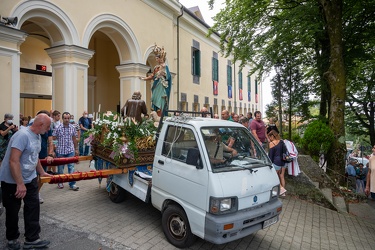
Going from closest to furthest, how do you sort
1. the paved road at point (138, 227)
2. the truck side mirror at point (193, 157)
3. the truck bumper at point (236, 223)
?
the truck bumper at point (236, 223), the truck side mirror at point (193, 157), the paved road at point (138, 227)

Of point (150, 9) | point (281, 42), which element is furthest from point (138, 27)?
point (281, 42)

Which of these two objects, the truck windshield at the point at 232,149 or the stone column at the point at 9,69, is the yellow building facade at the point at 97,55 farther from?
the truck windshield at the point at 232,149

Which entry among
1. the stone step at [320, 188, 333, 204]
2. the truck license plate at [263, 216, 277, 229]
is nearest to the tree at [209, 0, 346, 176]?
the stone step at [320, 188, 333, 204]

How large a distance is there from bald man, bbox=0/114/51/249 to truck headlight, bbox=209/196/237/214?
2264mm

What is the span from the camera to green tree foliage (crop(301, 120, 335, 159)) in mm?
8180

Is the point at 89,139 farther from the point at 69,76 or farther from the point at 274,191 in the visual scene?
the point at 69,76

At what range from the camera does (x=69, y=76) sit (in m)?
10.5

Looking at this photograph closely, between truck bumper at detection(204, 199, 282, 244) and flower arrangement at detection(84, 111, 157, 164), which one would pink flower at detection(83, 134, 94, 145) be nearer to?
flower arrangement at detection(84, 111, 157, 164)

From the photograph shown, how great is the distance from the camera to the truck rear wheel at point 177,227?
3529 mm

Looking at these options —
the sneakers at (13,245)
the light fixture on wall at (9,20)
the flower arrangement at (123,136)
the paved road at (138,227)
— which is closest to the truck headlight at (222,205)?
the paved road at (138,227)

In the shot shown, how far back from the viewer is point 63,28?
10.3 metres

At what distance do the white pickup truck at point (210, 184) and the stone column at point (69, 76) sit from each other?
25.1 feet

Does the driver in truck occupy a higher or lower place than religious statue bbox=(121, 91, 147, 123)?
lower

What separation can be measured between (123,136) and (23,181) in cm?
183
